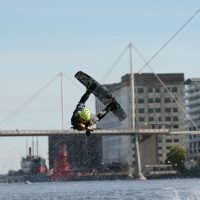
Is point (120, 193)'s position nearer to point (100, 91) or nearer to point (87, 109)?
point (100, 91)

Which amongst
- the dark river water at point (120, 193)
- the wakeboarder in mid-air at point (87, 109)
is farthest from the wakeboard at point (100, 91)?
the dark river water at point (120, 193)

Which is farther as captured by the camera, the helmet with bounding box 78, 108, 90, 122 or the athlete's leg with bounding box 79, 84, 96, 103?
the athlete's leg with bounding box 79, 84, 96, 103

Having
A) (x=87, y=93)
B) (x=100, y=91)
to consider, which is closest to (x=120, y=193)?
(x=100, y=91)

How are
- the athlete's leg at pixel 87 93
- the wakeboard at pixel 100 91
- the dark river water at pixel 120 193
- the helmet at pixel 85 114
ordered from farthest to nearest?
1. the dark river water at pixel 120 193
2. the wakeboard at pixel 100 91
3. the athlete's leg at pixel 87 93
4. the helmet at pixel 85 114

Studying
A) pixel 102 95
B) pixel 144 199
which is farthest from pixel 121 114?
pixel 144 199

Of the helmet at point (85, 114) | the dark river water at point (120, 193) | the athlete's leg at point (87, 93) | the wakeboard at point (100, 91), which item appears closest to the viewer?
the helmet at point (85, 114)

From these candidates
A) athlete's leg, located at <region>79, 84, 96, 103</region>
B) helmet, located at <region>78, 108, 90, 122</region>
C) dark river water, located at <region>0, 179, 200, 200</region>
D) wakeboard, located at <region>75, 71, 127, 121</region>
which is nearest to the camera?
helmet, located at <region>78, 108, 90, 122</region>

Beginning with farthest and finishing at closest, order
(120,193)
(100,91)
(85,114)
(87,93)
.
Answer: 1. (120,193)
2. (100,91)
3. (87,93)
4. (85,114)

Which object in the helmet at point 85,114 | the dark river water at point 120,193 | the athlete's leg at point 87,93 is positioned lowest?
the dark river water at point 120,193

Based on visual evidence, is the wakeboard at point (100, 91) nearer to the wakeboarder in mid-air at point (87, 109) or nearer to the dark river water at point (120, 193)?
the wakeboarder in mid-air at point (87, 109)

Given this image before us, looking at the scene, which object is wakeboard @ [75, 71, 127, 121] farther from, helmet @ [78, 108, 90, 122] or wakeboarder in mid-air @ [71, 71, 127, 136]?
helmet @ [78, 108, 90, 122]

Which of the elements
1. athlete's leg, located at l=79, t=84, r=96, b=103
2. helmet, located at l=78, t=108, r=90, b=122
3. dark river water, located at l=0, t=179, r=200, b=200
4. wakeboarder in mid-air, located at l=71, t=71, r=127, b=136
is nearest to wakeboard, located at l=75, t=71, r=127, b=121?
wakeboarder in mid-air, located at l=71, t=71, r=127, b=136

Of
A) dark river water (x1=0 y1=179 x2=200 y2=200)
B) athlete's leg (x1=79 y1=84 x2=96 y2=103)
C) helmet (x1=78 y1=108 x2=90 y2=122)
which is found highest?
athlete's leg (x1=79 y1=84 x2=96 y2=103)

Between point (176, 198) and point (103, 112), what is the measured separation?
36301 millimetres
